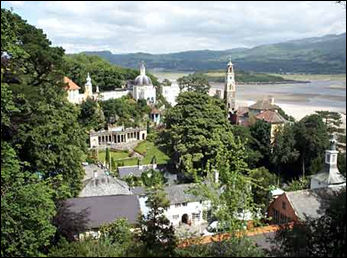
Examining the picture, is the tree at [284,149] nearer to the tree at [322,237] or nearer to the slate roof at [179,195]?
the slate roof at [179,195]

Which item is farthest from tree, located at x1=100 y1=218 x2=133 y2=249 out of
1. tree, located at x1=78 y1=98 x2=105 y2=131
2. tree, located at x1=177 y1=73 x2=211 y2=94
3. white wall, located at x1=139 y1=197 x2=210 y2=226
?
tree, located at x1=177 y1=73 x2=211 y2=94

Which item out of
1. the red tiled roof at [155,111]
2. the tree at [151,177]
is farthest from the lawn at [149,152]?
the red tiled roof at [155,111]

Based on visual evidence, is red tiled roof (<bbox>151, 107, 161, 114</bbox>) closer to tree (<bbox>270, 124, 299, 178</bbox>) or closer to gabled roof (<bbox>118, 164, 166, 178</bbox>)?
gabled roof (<bbox>118, 164, 166, 178</bbox>)

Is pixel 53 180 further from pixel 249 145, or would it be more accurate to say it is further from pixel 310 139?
pixel 310 139

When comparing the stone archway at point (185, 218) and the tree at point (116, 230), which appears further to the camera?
the stone archway at point (185, 218)

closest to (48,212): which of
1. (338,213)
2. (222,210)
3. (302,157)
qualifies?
(222,210)

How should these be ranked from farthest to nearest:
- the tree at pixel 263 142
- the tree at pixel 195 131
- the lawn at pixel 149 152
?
the lawn at pixel 149 152, the tree at pixel 263 142, the tree at pixel 195 131
